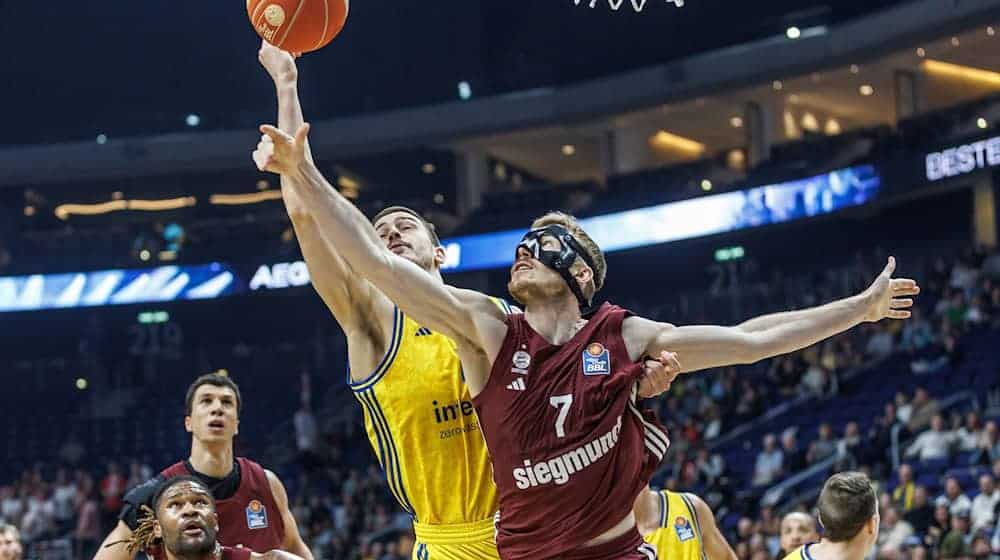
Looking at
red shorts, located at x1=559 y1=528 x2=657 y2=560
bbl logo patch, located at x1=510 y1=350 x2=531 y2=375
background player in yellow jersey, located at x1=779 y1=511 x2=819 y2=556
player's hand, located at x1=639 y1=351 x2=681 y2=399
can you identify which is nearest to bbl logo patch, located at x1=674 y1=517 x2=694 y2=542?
background player in yellow jersey, located at x1=779 y1=511 x2=819 y2=556

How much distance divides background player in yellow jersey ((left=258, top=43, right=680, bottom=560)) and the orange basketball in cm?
24

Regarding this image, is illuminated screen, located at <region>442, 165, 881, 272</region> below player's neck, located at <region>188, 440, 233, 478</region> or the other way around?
the other way around

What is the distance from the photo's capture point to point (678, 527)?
7.06 meters

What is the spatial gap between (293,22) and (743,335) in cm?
207

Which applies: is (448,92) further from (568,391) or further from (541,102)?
(568,391)

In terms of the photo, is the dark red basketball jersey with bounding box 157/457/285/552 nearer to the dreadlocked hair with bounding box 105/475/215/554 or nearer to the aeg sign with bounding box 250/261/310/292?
the dreadlocked hair with bounding box 105/475/215/554

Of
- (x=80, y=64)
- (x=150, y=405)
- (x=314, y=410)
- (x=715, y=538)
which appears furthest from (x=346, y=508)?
(x=715, y=538)

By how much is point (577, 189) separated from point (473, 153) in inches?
136

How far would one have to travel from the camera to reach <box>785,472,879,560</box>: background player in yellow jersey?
5660 mm

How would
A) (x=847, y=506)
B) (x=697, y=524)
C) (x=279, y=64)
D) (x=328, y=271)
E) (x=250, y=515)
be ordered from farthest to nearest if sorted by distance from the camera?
(x=697, y=524) < (x=250, y=515) < (x=847, y=506) < (x=328, y=271) < (x=279, y=64)

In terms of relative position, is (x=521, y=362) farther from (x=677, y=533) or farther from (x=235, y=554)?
(x=677, y=533)

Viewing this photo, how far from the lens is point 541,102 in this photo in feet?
90.5

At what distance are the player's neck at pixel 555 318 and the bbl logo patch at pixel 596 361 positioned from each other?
4.6 inches

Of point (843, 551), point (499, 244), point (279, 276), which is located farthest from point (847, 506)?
point (279, 276)
